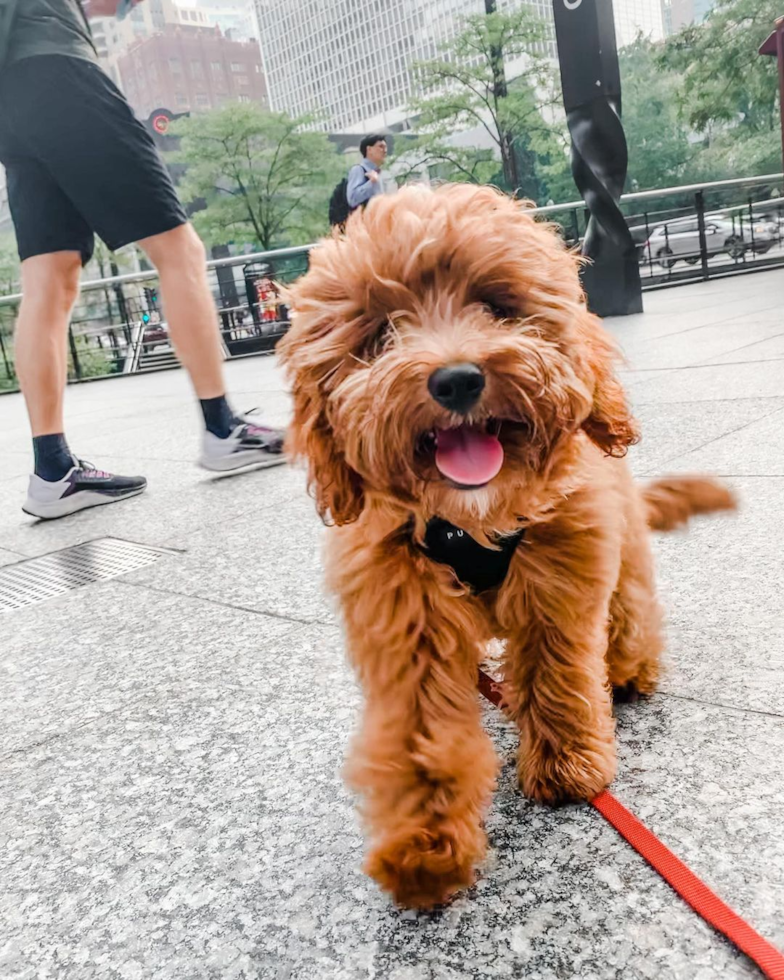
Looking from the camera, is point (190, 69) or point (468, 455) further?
point (190, 69)

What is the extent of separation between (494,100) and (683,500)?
3651 centimetres

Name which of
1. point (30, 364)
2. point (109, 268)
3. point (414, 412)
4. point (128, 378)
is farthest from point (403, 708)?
point (109, 268)

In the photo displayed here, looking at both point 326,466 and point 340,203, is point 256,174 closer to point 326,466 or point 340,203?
point 340,203

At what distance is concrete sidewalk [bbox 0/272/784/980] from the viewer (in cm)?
131

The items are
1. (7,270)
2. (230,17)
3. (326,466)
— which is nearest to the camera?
(326,466)

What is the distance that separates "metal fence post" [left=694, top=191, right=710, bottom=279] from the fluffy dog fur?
595 inches

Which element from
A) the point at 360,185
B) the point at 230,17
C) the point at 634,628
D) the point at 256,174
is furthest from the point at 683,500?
the point at 230,17

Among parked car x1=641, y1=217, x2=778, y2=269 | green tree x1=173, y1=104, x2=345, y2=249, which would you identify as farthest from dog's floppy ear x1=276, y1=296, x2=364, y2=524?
green tree x1=173, y1=104, x2=345, y2=249

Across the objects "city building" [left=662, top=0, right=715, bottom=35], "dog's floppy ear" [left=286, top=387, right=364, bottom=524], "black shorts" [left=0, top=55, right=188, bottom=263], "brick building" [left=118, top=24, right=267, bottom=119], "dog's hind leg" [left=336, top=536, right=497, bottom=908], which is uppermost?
"brick building" [left=118, top=24, right=267, bottom=119]

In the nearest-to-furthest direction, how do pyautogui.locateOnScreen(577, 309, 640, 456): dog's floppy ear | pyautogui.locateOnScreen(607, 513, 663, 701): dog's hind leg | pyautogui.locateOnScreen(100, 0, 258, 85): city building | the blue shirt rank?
pyautogui.locateOnScreen(577, 309, 640, 456): dog's floppy ear < pyautogui.locateOnScreen(607, 513, 663, 701): dog's hind leg < the blue shirt < pyautogui.locateOnScreen(100, 0, 258, 85): city building

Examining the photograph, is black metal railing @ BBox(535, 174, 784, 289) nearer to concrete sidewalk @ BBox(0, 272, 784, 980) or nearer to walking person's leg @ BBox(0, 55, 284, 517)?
walking person's leg @ BBox(0, 55, 284, 517)

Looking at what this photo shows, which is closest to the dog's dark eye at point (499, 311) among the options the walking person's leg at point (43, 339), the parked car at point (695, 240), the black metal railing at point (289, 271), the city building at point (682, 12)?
the walking person's leg at point (43, 339)

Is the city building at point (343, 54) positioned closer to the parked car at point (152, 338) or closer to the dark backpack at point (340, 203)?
the parked car at point (152, 338)

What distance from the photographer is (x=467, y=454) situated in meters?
1.58
